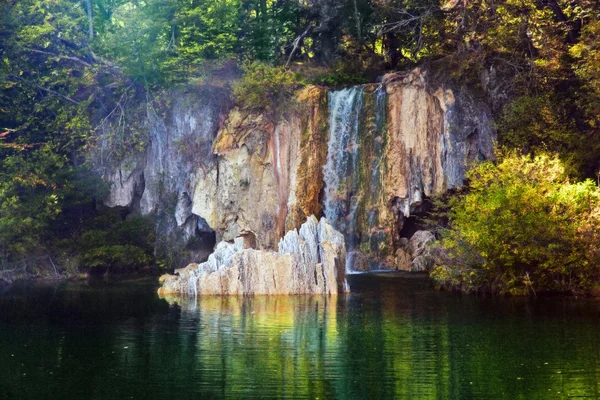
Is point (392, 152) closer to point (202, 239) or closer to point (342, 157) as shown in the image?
point (342, 157)

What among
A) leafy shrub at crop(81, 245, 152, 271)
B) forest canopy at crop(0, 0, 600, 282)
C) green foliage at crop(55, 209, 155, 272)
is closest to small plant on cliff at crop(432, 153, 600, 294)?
forest canopy at crop(0, 0, 600, 282)

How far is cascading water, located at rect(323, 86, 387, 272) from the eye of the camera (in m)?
36.7

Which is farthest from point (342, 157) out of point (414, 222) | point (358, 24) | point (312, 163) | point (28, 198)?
point (28, 198)

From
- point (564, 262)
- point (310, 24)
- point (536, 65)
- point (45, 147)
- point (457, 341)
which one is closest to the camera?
point (457, 341)

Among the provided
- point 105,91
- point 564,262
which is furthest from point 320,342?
point 105,91

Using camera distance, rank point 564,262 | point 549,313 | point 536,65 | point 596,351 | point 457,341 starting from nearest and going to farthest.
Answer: point 596,351, point 457,341, point 549,313, point 564,262, point 536,65

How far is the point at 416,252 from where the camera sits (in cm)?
3534

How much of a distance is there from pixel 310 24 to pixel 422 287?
16181 millimetres

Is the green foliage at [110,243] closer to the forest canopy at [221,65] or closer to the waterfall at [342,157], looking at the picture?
the forest canopy at [221,65]

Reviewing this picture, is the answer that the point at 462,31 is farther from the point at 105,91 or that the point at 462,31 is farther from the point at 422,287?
the point at 105,91

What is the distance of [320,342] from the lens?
18734mm

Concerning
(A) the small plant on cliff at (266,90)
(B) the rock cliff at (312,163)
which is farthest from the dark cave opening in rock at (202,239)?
(A) the small plant on cliff at (266,90)

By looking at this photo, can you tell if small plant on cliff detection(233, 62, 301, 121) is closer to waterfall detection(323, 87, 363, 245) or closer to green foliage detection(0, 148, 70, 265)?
waterfall detection(323, 87, 363, 245)

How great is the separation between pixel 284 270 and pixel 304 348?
9545 mm
